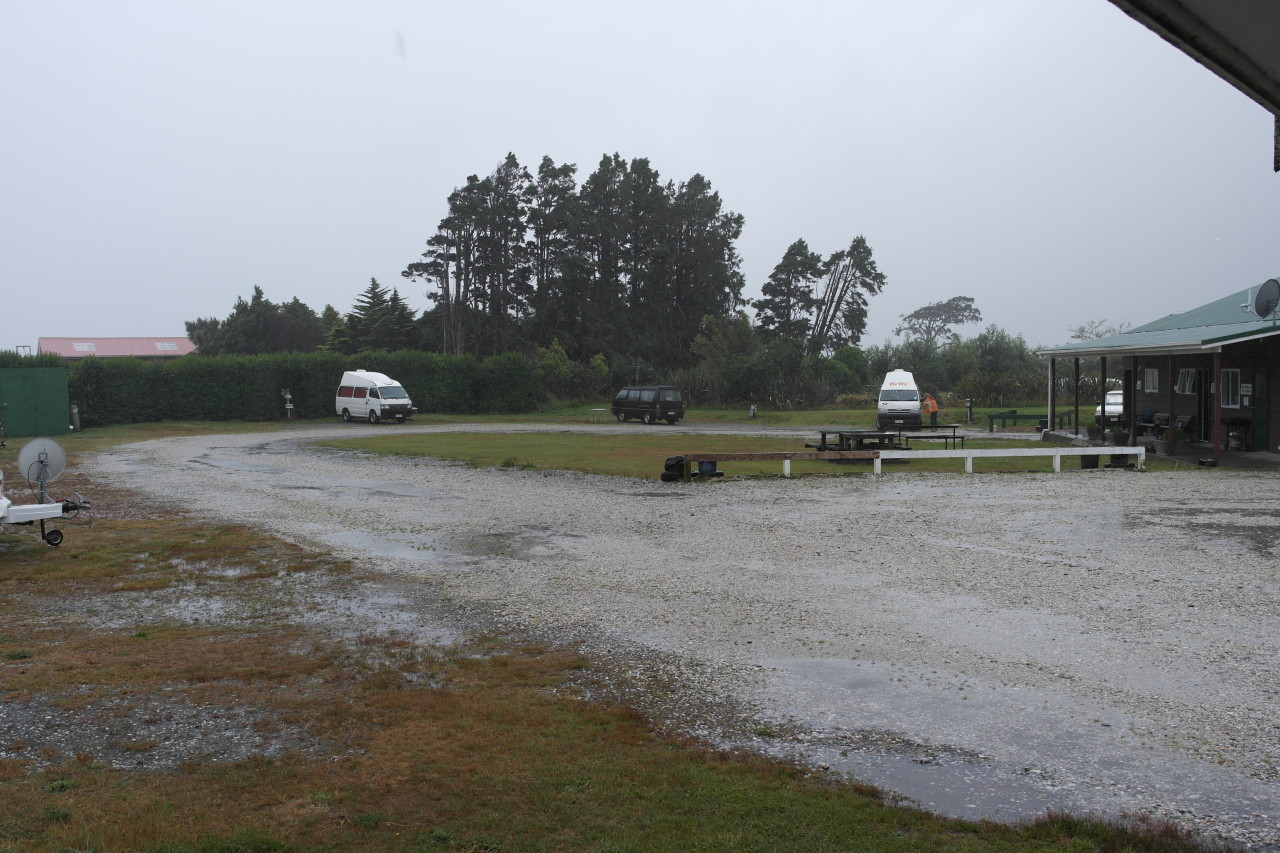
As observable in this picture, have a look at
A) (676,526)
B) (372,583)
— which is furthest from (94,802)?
(676,526)

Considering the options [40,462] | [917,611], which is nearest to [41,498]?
[40,462]

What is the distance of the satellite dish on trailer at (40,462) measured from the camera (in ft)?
38.7

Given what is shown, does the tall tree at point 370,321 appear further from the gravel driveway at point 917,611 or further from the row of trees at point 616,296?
the gravel driveway at point 917,611

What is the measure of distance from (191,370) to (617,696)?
40.2 metres

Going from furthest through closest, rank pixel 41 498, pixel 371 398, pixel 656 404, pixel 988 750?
pixel 371 398
pixel 656 404
pixel 41 498
pixel 988 750

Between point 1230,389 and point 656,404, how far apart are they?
68.8 ft

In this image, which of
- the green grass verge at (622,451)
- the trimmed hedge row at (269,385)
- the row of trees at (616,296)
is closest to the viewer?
the green grass verge at (622,451)

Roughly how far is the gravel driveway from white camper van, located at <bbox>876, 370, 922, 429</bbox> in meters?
13.3

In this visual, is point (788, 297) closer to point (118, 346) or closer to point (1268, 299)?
point (1268, 299)

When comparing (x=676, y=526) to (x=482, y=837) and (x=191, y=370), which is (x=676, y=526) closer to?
(x=482, y=837)

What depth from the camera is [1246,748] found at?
524 cm

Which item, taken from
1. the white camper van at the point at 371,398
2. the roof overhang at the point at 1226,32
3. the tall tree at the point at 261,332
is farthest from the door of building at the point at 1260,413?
the tall tree at the point at 261,332

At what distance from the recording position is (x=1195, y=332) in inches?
984

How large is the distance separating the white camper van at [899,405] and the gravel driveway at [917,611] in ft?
43.6
